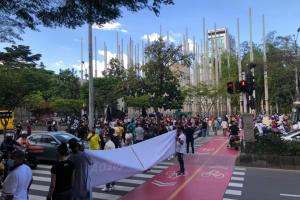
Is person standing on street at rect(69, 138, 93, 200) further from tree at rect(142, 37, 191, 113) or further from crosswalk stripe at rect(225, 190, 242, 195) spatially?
tree at rect(142, 37, 191, 113)

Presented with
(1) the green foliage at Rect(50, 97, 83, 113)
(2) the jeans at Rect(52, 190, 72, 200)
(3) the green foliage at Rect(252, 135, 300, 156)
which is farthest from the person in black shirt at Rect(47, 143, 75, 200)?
(1) the green foliage at Rect(50, 97, 83, 113)

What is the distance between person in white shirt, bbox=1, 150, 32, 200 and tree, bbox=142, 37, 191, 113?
31485 millimetres

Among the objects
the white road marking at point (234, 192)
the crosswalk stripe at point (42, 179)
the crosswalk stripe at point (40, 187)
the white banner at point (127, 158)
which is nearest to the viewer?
the white banner at point (127, 158)

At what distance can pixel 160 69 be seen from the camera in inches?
1501

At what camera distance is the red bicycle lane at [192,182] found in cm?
1242

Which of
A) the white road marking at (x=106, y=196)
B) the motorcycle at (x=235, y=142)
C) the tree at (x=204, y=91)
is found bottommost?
the white road marking at (x=106, y=196)

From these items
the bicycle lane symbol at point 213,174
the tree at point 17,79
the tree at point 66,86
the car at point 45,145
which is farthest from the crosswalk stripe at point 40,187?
the tree at point 66,86

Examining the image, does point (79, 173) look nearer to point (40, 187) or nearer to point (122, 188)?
point (122, 188)

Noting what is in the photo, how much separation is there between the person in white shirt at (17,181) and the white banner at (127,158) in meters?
3.20

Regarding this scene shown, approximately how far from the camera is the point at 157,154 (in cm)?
1759

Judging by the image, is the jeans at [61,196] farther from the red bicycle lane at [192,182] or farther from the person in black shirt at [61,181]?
the red bicycle lane at [192,182]

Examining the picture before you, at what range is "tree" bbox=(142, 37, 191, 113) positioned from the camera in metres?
38.4

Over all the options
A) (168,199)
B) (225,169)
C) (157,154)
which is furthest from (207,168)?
(168,199)

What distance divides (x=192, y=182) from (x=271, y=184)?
250cm
